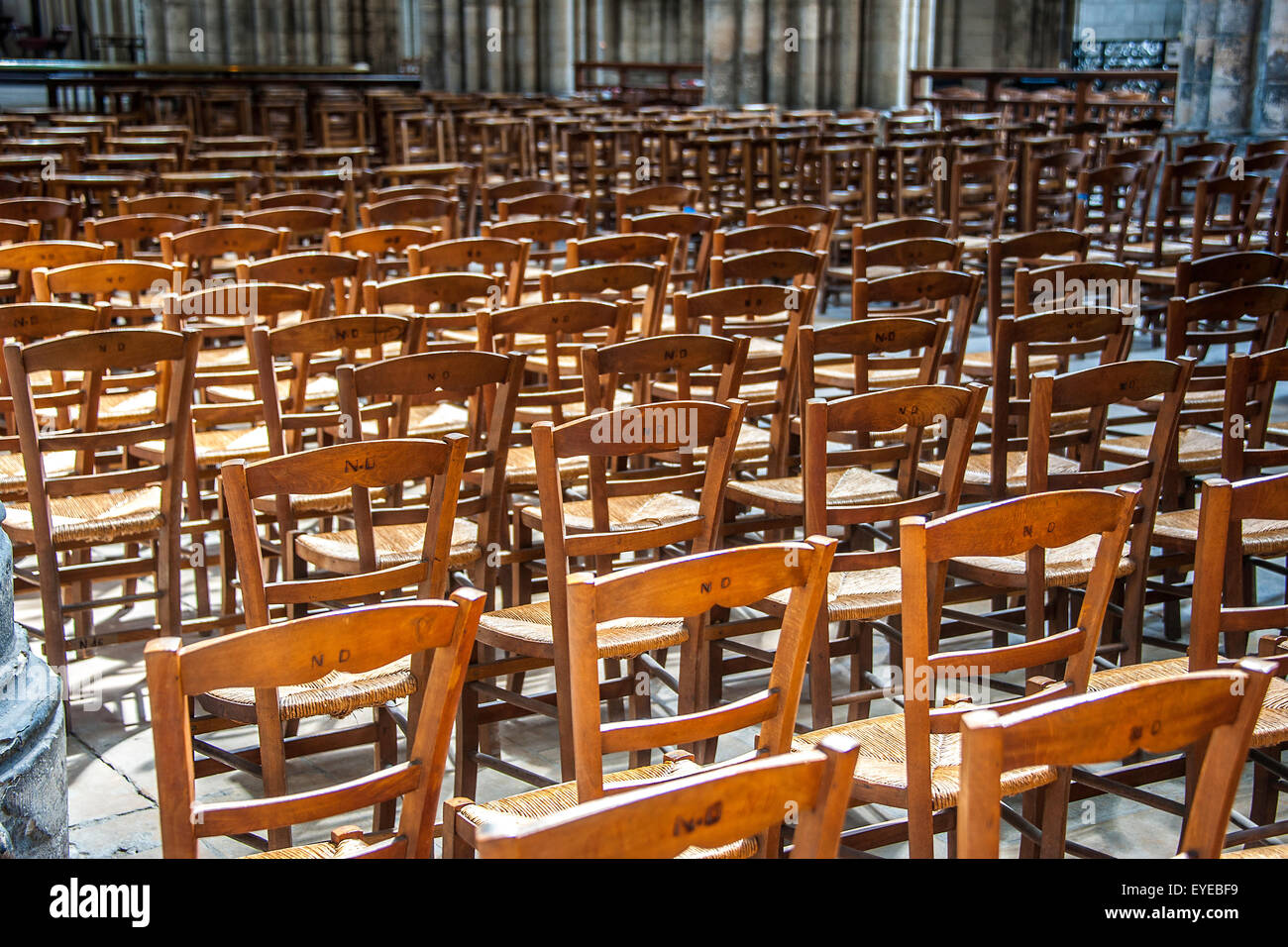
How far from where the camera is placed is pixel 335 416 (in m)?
4.36

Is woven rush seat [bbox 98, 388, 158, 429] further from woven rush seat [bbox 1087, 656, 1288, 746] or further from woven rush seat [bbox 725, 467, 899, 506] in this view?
woven rush seat [bbox 1087, 656, 1288, 746]

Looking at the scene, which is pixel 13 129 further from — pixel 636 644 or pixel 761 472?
pixel 636 644

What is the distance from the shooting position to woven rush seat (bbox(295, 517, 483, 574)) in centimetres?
369

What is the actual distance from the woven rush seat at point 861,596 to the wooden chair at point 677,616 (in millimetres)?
959

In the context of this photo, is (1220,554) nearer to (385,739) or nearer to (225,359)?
(385,739)

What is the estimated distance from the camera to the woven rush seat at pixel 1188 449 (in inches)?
181

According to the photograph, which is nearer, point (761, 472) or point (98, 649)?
point (98, 649)

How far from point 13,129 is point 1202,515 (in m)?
12.5

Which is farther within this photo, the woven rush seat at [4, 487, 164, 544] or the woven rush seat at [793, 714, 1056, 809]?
the woven rush seat at [4, 487, 164, 544]

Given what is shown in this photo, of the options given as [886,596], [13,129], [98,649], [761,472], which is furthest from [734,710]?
[13,129]

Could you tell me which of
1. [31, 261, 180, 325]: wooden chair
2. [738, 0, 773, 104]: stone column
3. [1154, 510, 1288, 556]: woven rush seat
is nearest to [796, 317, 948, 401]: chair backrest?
[1154, 510, 1288, 556]: woven rush seat

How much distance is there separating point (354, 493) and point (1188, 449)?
9.16 feet

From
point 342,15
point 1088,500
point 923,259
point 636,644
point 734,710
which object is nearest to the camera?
point 734,710

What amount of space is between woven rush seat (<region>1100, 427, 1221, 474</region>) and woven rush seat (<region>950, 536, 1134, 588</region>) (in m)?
0.81
